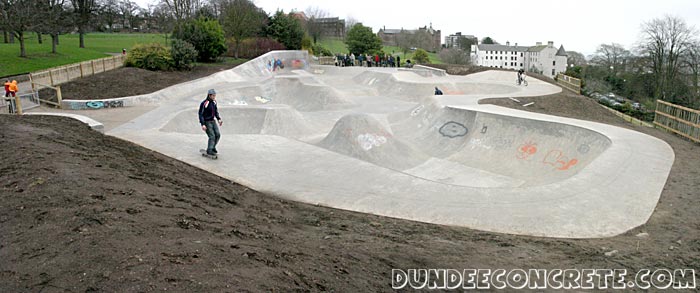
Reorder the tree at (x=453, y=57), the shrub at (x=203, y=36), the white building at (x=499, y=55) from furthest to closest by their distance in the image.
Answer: the white building at (x=499, y=55) → the tree at (x=453, y=57) → the shrub at (x=203, y=36)

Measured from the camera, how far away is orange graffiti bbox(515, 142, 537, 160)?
52.3ft

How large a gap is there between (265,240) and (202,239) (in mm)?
1039

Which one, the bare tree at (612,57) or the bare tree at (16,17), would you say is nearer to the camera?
the bare tree at (16,17)

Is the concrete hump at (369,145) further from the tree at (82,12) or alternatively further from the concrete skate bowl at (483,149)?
the tree at (82,12)

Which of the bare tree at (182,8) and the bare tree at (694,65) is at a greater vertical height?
the bare tree at (182,8)

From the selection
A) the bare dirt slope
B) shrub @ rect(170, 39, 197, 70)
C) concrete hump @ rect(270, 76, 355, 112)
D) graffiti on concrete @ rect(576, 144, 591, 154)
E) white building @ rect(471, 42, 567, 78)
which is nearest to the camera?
the bare dirt slope

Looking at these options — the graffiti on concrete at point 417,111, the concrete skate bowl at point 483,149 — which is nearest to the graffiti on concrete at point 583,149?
the concrete skate bowl at point 483,149

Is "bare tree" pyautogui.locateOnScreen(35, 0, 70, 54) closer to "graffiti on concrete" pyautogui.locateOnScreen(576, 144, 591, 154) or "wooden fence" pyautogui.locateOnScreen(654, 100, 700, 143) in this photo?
"graffiti on concrete" pyautogui.locateOnScreen(576, 144, 591, 154)

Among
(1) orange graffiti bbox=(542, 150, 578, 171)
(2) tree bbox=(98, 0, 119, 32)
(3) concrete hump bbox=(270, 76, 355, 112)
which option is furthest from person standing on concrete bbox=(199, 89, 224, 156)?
(2) tree bbox=(98, 0, 119, 32)

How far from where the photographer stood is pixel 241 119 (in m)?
20.0

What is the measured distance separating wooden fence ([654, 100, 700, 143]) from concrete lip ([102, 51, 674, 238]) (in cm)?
204

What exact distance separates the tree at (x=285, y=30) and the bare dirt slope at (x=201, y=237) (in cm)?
5533

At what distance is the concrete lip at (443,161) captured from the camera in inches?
362

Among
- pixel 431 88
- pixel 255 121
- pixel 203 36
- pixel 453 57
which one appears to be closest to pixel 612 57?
pixel 453 57
